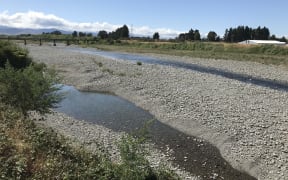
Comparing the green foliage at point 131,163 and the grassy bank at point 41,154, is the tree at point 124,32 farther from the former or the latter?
the green foliage at point 131,163

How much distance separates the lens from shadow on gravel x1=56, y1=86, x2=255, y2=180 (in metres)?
15.0

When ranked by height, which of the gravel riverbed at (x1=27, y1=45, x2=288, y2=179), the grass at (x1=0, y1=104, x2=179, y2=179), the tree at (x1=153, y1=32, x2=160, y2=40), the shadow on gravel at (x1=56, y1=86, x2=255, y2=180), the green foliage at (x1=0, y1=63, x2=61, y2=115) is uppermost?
the tree at (x1=153, y1=32, x2=160, y2=40)

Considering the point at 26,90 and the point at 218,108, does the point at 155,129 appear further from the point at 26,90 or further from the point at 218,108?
the point at 26,90

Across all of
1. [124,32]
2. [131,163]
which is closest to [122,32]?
[124,32]

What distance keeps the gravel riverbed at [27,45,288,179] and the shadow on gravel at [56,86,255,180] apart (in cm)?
58

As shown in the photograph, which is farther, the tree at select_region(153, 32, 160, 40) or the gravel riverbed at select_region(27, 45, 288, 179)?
the tree at select_region(153, 32, 160, 40)

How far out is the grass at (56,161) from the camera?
33.8ft

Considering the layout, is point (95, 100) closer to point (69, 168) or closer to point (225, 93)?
point (225, 93)

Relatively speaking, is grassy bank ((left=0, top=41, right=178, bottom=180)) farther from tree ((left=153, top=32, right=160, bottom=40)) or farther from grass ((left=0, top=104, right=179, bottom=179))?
tree ((left=153, top=32, right=160, bottom=40))

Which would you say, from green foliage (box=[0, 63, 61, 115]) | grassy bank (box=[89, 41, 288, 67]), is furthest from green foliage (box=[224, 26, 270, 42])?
green foliage (box=[0, 63, 61, 115])

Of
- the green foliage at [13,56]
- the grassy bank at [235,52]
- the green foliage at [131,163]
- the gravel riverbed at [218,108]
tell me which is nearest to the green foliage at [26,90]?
the green foliage at [131,163]

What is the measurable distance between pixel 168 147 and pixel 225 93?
1333cm

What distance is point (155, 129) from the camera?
66.7ft

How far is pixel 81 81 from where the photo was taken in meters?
35.7
